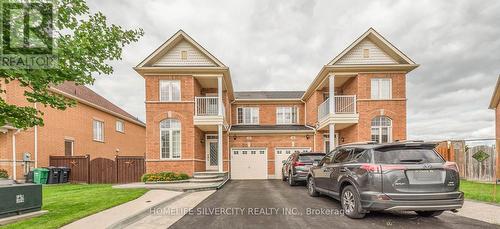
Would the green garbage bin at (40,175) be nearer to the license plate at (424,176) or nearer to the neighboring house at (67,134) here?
the neighboring house at (67,134)

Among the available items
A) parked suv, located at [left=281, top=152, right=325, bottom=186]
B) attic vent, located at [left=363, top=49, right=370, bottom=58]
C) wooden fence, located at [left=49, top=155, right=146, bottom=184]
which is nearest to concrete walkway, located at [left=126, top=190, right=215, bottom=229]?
parked suv, located at [left=281, top=152, right=325, bottom=186]

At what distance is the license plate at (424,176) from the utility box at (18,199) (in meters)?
8.47

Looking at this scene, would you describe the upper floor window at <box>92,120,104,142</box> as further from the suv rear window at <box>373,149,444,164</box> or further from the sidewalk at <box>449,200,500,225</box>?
the sidewalk at <box>449,200,500,225</box>

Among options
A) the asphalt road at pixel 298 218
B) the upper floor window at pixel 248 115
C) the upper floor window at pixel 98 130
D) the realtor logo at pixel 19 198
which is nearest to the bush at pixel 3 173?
the upper floor window at pixel 98 130

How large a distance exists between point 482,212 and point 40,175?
61.6 feet

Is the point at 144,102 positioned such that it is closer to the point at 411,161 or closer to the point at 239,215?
the point at 239,215

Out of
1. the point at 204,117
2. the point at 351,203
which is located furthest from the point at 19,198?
the point at 204,117

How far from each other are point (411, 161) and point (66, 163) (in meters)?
18.1

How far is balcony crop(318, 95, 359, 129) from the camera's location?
15.6m

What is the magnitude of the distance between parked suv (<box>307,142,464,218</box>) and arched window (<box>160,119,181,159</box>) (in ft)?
37.2

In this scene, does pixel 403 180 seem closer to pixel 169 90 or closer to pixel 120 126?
pixel 169 90

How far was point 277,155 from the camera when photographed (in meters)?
19.7

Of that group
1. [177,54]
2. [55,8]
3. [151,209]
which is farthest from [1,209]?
[177,54]

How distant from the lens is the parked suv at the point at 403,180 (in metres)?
5.45
